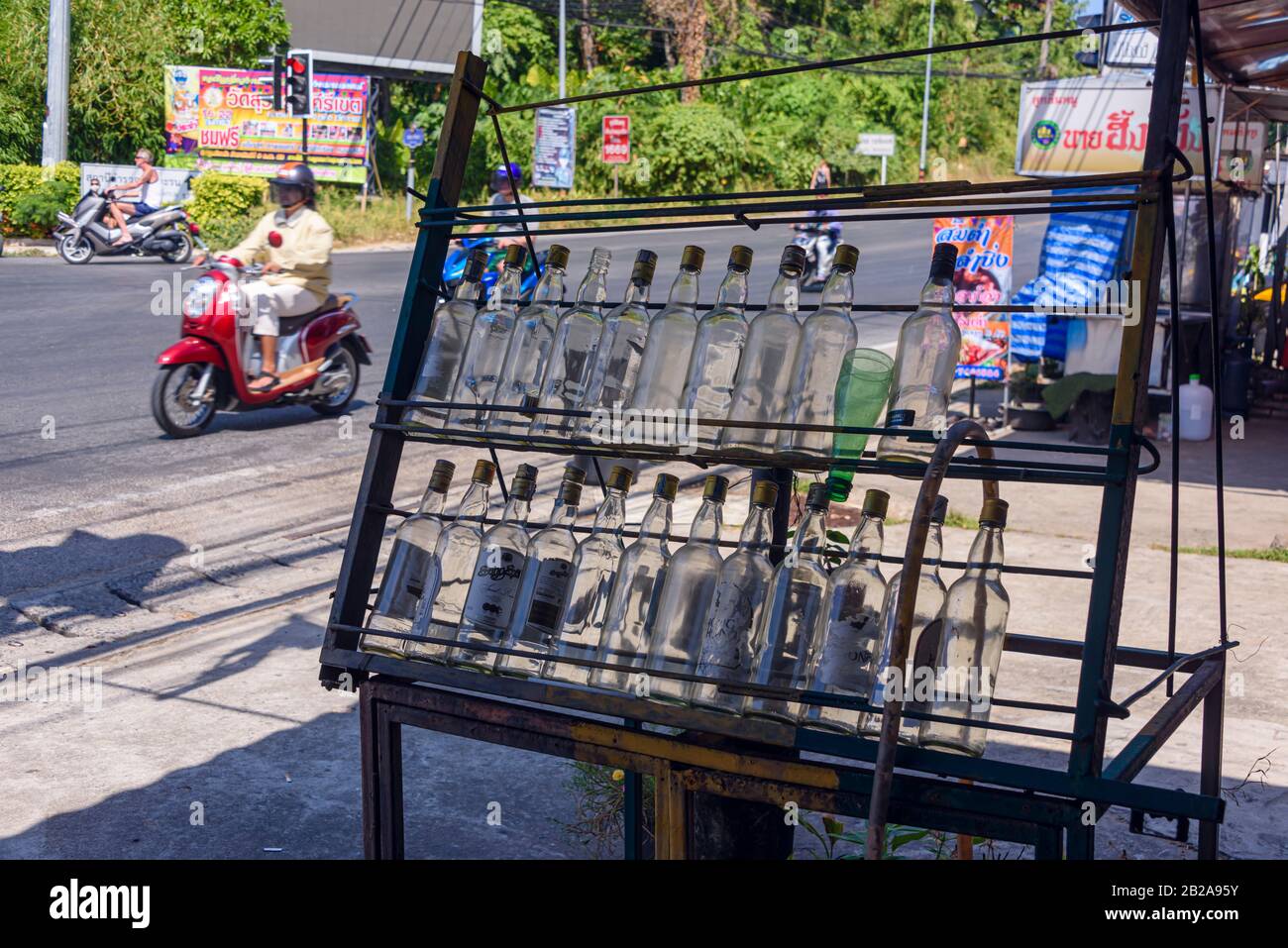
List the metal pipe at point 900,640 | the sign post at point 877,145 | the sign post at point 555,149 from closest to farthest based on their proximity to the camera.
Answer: the metal pipe at point 900,640 < the sign post at point 555,149 < the sign post at point 877,145

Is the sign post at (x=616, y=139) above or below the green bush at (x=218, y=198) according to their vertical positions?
above

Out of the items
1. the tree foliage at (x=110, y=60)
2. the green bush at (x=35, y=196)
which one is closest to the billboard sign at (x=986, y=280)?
the green bush at (x=35, y=196)

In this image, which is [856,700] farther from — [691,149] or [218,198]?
[691,149]

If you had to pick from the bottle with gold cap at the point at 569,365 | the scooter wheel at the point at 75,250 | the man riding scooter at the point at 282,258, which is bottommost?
the bottle with gold cap at the point at 569,365

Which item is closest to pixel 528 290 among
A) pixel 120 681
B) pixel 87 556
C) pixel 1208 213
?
pixel 87 556

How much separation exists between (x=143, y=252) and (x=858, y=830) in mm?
18967

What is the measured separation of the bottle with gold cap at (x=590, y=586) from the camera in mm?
2842

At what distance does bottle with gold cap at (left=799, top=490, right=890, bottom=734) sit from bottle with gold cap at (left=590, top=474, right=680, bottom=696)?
0.38m

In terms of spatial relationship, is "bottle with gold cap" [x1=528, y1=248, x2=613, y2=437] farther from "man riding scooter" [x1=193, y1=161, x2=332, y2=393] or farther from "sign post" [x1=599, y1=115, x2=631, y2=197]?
"sign post" [x1=599, y1=115, x2=631, y2=197]

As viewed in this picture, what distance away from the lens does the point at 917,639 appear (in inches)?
102

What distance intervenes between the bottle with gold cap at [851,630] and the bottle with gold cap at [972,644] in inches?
5.4

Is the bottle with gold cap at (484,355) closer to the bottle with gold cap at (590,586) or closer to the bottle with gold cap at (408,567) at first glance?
the bottle with gold cap at (408,567)

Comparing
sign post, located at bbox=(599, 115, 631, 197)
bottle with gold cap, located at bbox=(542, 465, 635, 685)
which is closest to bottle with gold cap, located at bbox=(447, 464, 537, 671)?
bottle with gold cap, located at bbox=(542, 465, 635, 685)
